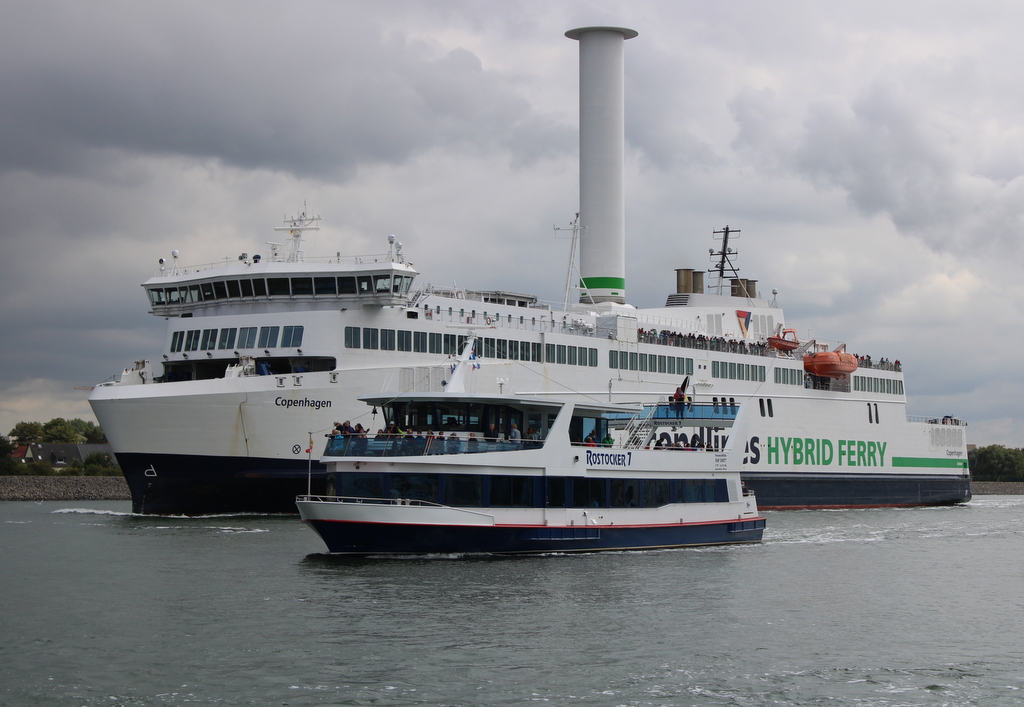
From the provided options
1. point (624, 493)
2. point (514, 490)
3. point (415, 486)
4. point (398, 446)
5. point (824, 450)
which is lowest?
point (624, 493)

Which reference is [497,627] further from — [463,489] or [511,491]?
[511,491]

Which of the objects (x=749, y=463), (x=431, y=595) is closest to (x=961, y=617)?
(x=431, y=595)

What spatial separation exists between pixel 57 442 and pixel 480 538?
10059 cm

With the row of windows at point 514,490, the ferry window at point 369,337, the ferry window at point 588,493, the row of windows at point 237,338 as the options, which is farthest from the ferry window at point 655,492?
the row of windows at point 237,338

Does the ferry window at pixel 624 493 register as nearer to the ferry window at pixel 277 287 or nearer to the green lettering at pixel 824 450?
the ferry window at pixel 277 287

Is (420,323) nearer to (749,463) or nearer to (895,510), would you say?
(749,463)

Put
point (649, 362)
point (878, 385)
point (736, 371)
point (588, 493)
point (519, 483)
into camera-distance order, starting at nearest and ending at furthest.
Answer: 1. point (519, 483)
2. point (588, 493)
3. point (649, 362)
4. point (736, 371)
5. point (878, 385)

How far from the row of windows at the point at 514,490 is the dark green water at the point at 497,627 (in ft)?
4.65

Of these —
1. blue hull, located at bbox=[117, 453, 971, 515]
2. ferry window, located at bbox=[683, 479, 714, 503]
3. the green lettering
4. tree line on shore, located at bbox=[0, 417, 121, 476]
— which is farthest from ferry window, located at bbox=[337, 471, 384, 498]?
tree line on shore, located at bbox=[0, 417, 121, 476]

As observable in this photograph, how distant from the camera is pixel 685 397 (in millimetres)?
35344

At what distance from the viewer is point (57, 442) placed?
118 meters

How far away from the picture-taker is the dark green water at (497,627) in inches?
652

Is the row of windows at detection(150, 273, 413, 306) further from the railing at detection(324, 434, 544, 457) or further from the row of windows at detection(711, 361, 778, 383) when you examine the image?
the row of windows at detection(711, 361, 778, 383)

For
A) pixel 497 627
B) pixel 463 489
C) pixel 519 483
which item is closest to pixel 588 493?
pixel 519 483
